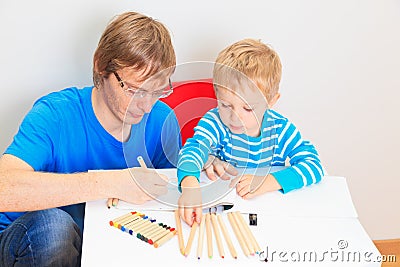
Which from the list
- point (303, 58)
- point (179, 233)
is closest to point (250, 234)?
point (179, 233)

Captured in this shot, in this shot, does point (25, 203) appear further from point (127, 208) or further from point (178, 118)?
point (178, 118)

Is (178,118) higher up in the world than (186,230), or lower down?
higher up

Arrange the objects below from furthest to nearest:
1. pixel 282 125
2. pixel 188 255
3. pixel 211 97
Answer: pixel 282 125 → pixel 211 97 → pixel 188 255

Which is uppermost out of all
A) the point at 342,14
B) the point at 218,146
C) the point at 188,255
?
the point at 342,14

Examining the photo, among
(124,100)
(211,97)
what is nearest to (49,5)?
(124,100)

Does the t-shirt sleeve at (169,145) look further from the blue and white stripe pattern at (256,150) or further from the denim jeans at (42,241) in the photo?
the denim jeans at (42,241)

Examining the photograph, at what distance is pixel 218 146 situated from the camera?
126cm

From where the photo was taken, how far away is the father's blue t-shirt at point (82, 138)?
1239mm

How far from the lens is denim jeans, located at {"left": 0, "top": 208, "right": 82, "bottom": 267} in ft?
3.79

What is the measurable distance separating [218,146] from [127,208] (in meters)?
0.25

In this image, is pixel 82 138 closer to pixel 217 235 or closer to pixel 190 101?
pixel 190 101

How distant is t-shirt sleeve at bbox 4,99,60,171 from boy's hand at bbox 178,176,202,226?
0.31 m

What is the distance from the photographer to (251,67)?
1.22 meters

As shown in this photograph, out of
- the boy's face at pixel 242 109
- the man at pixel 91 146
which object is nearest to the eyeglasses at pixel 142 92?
the man at pixel 91 146
